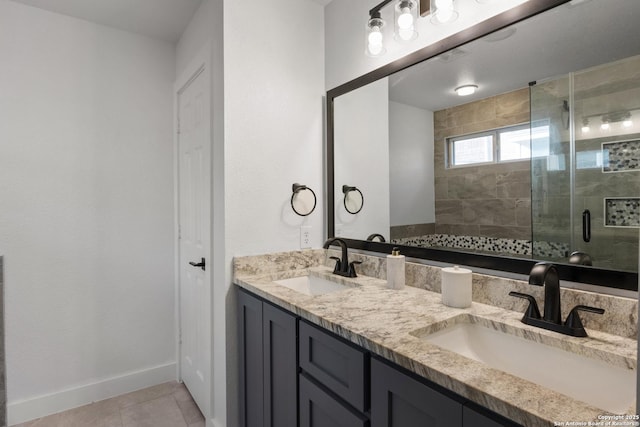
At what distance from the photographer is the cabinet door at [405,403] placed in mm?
762

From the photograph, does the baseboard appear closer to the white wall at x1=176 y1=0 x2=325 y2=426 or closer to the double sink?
the white wall at x1=176 y1=0 x2=325 y2=426

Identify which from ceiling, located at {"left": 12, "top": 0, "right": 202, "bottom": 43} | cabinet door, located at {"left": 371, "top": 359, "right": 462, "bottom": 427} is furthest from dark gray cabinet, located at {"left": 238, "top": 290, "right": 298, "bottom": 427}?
ceiling, located at {"left": 12, "top": 0, "right": 202, "bottom": 43}

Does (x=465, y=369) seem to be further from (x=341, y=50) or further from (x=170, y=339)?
(x=170, y=339)

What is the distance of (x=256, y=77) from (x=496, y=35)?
1.13 metres

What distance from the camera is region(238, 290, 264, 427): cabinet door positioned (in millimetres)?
1525

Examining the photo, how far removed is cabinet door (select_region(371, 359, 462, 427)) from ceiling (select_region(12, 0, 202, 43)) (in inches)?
86.4

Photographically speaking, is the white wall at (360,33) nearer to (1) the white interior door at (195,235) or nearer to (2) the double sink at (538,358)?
(1) the white interior door at (195,235)

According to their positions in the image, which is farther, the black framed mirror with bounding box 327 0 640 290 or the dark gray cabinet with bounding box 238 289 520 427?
the black framed mirror with bounding box 327 0 640 290

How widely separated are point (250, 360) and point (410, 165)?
1.21 m

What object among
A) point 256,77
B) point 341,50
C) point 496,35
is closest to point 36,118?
point 256,77

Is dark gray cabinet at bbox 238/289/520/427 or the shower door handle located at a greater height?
the shower door handle

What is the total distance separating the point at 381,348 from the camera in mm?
911

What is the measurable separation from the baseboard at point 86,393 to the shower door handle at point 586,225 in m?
2.63

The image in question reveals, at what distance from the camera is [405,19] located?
1452 mm
